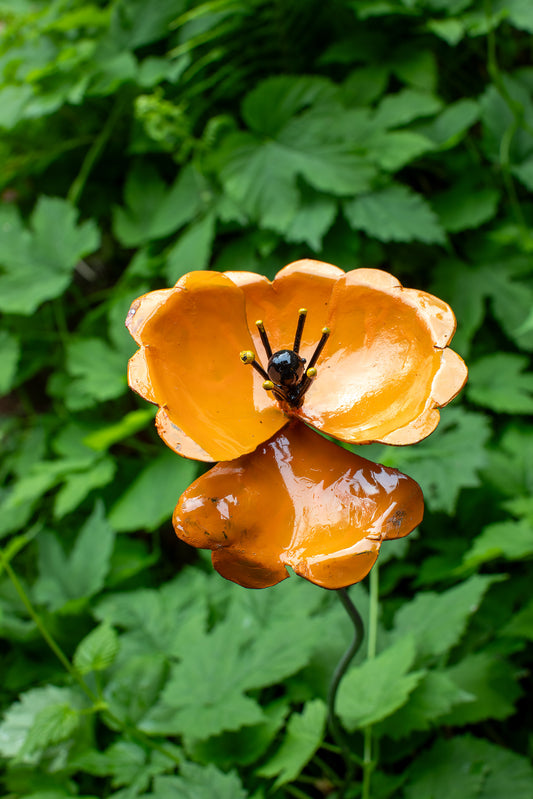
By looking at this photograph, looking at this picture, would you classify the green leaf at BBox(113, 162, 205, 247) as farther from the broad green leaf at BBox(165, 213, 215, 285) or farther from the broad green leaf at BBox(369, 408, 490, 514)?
the broad green leaf at BBox(369, 408, 490, 514)

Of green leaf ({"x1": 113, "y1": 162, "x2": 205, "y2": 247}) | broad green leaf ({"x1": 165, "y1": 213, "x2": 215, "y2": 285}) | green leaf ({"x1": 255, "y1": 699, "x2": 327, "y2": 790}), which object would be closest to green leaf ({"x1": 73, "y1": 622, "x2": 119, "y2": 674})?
green leaf ({"x1": 255, "y1": 699, "x2": 327, "y2": 790})

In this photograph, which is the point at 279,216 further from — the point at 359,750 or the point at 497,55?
the point at 359,750

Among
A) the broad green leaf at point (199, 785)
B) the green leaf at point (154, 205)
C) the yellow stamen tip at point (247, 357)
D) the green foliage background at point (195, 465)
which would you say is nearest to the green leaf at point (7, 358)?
the green foliage background at point (195, 465)

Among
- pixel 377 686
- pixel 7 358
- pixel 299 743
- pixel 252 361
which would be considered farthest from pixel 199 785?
pixel 7 358

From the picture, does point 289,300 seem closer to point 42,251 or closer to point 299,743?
point 299,743

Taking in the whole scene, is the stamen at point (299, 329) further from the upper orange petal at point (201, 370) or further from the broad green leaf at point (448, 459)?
the broad green leaf at point (448, 459)

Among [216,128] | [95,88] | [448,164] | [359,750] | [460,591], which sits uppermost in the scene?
[95,88]

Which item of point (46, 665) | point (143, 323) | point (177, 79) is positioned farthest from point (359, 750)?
point (177, 79)
